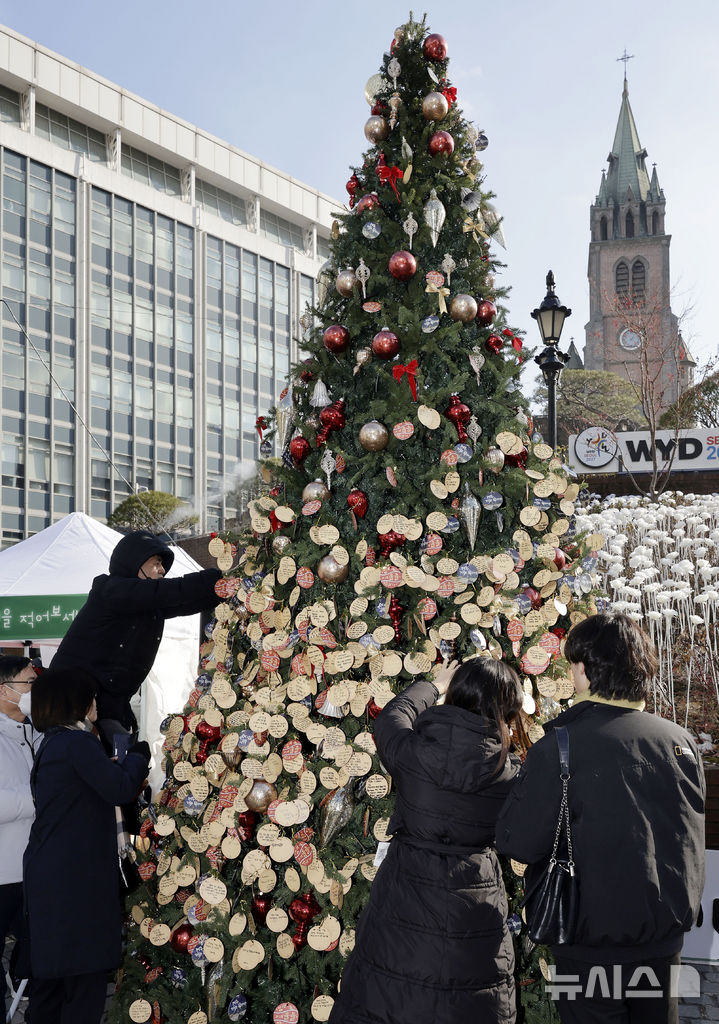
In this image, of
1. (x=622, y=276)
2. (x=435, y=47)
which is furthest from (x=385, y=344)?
(x=622, y=276)

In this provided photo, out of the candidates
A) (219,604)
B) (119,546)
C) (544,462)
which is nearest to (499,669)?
(544,462)

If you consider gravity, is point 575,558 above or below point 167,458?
below

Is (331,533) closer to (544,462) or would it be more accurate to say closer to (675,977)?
(544,462)

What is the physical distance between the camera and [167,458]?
47562 mm

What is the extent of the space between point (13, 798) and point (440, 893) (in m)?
1.90

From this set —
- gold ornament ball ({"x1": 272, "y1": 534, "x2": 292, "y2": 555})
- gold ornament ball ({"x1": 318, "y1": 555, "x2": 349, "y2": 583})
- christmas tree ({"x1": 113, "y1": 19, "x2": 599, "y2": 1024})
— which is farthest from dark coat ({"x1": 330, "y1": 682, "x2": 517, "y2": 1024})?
gold ornament ball ({"x1": 272, "y1": 534, "x2": 292, "y2": 555})

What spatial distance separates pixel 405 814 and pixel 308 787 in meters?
0.66

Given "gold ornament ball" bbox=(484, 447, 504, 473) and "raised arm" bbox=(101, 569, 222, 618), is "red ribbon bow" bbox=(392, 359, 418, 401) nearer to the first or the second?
"gold ornament ball" bbox=(484, 447, 504, 473)

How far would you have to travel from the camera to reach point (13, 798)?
3207mm

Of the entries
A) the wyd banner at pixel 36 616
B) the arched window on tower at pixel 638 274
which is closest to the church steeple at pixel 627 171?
the arched window on tower at pixel 638 274

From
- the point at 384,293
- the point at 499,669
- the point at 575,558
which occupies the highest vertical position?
the point at 384,293

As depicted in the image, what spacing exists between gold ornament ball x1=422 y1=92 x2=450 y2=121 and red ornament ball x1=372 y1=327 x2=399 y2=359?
35.2 inches

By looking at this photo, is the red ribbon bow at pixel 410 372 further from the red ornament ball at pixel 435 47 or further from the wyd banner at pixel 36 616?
the wyd banner at pixel 36 616

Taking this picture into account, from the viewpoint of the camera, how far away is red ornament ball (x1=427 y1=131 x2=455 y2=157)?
10.1 feet
